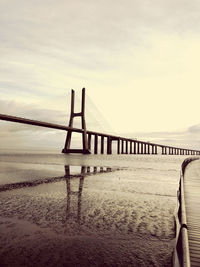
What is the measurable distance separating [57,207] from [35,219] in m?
1.36

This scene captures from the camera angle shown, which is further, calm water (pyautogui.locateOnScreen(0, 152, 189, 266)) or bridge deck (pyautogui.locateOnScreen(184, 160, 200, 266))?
calm water (pyautogui.locateOnScreen(0, 152, 189, 266))

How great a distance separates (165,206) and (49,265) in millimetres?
5129

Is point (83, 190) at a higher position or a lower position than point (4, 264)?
lower

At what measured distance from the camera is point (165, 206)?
7863mm

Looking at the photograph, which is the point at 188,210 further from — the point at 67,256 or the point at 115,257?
the point at 67,256

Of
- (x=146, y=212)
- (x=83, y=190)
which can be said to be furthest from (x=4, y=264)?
(x=83, y=190)

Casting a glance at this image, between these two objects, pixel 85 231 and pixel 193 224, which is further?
pixel 85 231

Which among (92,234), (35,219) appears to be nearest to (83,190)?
(35,219)

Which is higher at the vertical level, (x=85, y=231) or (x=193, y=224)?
(x=193, y=224)

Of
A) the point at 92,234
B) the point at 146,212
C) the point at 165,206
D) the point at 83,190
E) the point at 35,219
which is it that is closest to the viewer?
the point at 92,234

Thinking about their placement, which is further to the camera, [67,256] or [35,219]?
[35,219]

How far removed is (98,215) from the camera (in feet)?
21.3

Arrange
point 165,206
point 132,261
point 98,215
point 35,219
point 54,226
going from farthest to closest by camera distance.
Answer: point 165,206 < point 98,215 < point 35,219 < point 54,226 < point 132,261

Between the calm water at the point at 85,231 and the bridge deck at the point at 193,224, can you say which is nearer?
the bridge deck at the point at 193,224
